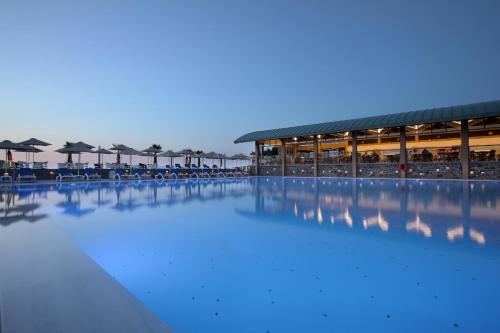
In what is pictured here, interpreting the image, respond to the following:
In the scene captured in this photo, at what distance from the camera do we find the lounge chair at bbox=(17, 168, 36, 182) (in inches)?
594

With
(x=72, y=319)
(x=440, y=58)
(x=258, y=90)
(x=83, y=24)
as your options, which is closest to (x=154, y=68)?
(x=83, y=24)

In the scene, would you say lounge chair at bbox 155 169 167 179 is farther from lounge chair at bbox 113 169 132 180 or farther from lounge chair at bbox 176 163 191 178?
lounge chair at bbox 113 169 132 180

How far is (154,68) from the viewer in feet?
63.9

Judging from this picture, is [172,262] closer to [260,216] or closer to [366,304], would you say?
[366,304]

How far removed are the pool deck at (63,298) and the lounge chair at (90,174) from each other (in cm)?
1641

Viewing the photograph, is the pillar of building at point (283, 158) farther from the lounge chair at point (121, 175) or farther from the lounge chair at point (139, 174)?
the lounge chair at point (121, 175)

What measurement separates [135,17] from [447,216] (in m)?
16.4

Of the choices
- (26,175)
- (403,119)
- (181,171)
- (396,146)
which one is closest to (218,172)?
(181,171)

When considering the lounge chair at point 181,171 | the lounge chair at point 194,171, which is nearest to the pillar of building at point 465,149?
the lounge chair at point 194,171

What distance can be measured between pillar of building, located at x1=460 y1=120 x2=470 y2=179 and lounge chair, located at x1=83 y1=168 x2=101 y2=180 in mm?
23864

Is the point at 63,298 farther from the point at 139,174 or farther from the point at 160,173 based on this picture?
the point at 160,173

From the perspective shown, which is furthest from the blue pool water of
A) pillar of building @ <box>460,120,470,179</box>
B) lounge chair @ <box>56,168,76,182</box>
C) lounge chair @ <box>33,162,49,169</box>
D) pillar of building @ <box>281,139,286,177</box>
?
pillar of building @ <box>281,139,286,177</box>

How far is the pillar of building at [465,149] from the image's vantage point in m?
17.3

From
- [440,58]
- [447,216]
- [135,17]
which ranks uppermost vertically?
[440,58]
